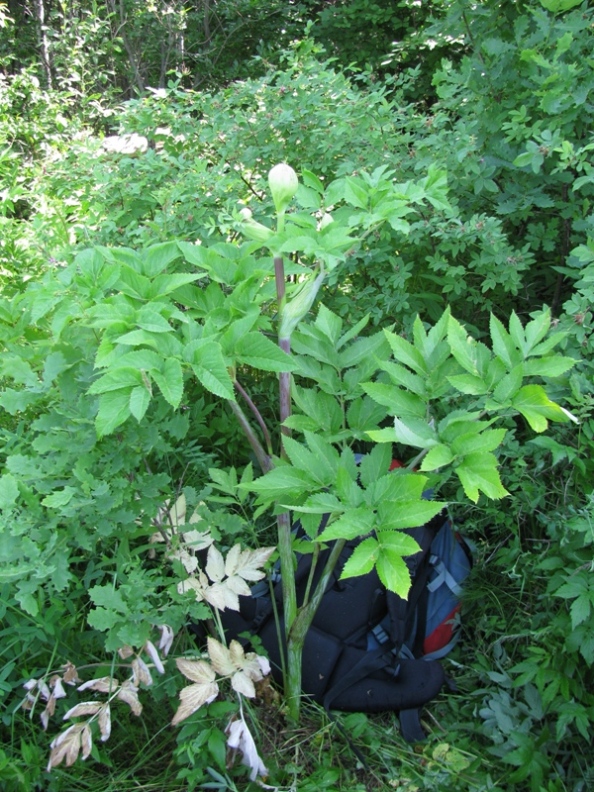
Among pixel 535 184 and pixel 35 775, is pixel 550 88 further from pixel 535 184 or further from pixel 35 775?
pixel 35 775

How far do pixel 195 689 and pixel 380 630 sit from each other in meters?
0.62

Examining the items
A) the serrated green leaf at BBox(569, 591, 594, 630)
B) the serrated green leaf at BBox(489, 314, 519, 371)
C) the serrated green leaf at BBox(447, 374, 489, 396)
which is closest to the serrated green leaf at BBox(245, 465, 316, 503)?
the serrated green leaf at BBox(447, 374, 489, 396)

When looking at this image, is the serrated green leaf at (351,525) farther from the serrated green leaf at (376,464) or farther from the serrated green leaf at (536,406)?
the serrated green leaf at (536,406)

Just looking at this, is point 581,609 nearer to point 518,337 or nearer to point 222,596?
point 518,337

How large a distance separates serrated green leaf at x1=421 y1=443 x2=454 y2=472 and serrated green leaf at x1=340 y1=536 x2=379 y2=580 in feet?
0.51

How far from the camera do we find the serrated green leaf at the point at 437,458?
1.12 meters

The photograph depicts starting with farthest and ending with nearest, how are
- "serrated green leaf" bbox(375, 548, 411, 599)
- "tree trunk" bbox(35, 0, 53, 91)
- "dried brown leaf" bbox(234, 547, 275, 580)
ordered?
"tree trunk" bbox(35, 0, 53, 91) → "dried brown leaf" bbox(234, 547, 275, 580) → "serrated green leaf" bbox(375, 548, 411, 599)

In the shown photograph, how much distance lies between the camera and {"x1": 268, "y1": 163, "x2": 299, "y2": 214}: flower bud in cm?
125

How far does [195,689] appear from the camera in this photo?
133 centimetres

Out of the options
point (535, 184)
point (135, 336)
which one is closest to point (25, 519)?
point (135, 336)

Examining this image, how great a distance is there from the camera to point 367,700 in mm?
1688

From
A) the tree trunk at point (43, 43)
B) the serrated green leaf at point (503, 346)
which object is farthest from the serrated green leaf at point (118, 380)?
the tree trunk at point (43, 43)

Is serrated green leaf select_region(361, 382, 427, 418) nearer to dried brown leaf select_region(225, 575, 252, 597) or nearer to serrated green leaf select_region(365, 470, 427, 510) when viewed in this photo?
serrated green leaf select_region(365, 470, 427, 510)

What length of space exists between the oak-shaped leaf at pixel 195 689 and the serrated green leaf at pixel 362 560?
1.54ft
